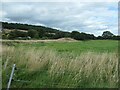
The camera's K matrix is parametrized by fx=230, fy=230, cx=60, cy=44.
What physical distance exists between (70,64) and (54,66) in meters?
0.47

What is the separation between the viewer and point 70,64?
666cm

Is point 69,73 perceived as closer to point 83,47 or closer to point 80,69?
point 80,69

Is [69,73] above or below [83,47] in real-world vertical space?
above

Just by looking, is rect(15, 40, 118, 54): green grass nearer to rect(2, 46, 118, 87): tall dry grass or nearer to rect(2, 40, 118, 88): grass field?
rect(2, 46, 118, 87): tall dry grass

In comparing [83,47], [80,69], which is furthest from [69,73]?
[83,47]

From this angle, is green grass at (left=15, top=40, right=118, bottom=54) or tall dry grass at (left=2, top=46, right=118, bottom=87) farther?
green grass at (left=15, top=40, right=118, bottom=54)

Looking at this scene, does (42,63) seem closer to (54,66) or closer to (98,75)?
(54,66)

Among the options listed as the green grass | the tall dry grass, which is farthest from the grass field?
the green grass

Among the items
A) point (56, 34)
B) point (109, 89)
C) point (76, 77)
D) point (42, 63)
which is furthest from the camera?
point (56, 34)

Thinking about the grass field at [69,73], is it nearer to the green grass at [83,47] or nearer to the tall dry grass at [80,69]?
the tall dry grass at [80,69]

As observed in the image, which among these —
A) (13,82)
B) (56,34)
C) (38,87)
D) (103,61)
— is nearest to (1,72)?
(13,82)

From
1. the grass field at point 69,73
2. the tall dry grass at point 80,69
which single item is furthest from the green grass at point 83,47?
the grass field at point 69,73

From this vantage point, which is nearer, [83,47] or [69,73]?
→ [69,73]

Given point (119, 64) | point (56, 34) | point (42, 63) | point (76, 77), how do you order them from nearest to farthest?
point (76, 77), point (119, 64), point (42, 63), point (56, 34)
